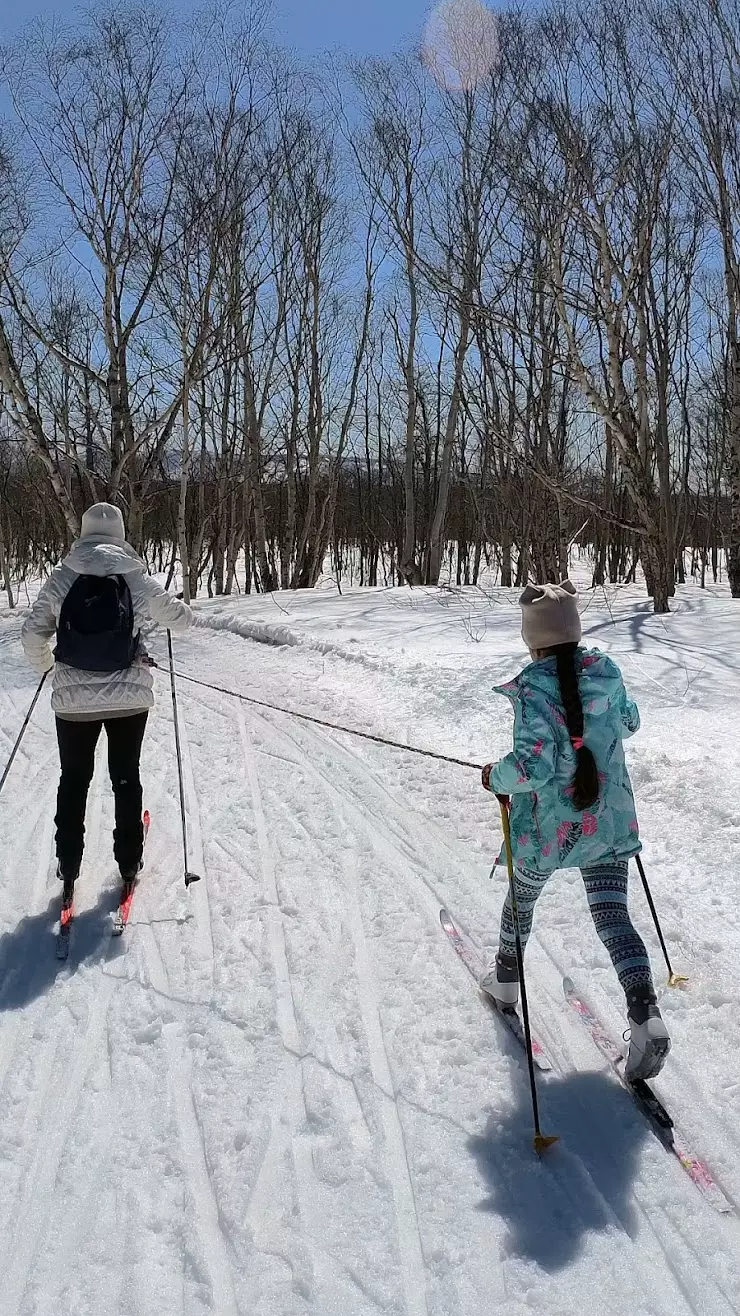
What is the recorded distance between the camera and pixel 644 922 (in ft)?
12.7

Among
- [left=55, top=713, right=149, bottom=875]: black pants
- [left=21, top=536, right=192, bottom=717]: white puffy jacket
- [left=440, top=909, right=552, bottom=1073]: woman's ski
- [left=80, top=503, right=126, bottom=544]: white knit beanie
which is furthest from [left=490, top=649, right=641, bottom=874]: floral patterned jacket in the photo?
[left=80, top=503, right=126, bottom=544]: white knit beanie

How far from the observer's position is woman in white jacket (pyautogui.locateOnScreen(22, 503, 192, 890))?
13.0ft

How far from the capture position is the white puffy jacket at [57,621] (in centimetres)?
398

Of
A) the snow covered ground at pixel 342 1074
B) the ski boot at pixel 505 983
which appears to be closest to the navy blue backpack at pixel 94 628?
the snow covered ground at pixel 342 1074

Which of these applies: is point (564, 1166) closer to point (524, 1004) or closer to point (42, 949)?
point (524, 1004)

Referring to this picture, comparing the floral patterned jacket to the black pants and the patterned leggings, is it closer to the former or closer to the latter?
the patterned leggings

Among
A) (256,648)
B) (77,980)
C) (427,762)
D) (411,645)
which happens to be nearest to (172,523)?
(256,648)

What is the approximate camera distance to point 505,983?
314cm

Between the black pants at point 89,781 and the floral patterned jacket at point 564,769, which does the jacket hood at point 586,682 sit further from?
the black pants at point 89,781

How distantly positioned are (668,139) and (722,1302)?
13.5m

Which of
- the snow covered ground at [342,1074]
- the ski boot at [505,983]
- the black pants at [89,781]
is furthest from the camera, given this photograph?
the black pants at [89,781]

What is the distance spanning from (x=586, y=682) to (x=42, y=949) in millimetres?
2686

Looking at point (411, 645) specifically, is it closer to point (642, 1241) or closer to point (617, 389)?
point (617, 389)

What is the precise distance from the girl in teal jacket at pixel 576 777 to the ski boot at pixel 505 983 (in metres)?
0.44
